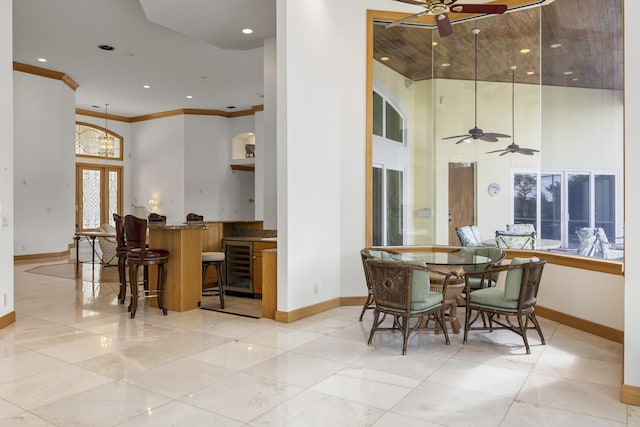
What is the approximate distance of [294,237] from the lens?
487 centimetres

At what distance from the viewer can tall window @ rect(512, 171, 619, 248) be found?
556 cm

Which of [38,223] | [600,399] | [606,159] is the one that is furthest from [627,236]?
[38,223]

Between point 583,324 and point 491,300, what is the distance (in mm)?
1265

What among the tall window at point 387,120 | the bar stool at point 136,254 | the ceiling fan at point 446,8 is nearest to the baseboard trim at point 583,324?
the tall window at point 387,120

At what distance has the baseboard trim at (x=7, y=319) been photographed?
14.9 ft

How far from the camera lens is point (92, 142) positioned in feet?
44.3

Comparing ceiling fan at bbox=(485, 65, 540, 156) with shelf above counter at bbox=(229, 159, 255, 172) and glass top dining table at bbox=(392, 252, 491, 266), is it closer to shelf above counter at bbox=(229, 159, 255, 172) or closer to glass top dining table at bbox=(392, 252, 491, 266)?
glass top dining table at bbox=(392, 252, 491, 266)

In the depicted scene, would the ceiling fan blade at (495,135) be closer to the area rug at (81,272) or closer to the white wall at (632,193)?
the white wall at (632,193)

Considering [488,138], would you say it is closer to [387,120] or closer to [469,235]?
[469,235]

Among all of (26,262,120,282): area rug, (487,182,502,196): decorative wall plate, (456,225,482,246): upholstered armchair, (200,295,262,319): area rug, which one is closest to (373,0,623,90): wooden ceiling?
(487,182,502,196): decorative wall plate

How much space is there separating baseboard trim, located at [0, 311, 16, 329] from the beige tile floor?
0.11m

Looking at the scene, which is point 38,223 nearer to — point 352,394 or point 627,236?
point 352,394

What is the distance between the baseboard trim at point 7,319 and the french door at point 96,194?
889 cm

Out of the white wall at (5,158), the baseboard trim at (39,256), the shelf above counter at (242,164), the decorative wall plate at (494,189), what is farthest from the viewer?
the shelf above counter at (242,164)
